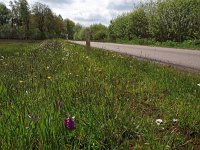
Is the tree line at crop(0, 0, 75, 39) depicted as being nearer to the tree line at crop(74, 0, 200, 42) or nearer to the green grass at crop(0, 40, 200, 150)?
the tree line at crop(74, 0, 200, 42)

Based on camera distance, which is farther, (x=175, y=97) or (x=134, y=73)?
(x=134, y=73)

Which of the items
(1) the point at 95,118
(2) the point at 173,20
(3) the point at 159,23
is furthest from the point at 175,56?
(3) the point at 159,23

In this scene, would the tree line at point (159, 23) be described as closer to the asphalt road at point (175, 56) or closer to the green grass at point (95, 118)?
the asphalt road at point (175, 56)

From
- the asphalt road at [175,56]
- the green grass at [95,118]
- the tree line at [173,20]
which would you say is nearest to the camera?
the green grass at [95,118]

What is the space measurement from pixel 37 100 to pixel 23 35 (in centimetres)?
12188

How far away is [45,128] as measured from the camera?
3.52 meters

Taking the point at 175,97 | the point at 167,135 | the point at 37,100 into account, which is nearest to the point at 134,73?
the point at 175,97

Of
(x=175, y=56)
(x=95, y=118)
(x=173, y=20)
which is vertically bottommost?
(x=175, y=56)

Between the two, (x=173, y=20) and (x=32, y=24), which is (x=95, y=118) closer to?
(x=173, y=20)

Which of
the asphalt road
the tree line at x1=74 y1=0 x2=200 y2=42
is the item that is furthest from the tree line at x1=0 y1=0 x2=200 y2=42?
the asphalt road

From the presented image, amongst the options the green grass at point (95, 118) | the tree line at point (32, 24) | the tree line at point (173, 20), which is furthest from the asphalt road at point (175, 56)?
the tree line at point (32, 24)

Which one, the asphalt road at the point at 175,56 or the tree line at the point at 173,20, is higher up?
the tree line at the point at 173,20

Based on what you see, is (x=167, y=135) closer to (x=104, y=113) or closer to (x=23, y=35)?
(x=104, y=113)

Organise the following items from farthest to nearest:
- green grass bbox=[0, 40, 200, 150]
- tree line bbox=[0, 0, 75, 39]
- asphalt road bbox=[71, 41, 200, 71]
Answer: tree line bbox=[0, 0, 75, 39] → asphalt road bbox=[71, 41, 200, 71] → green grass bbox=[0, 40, 200, 150]
